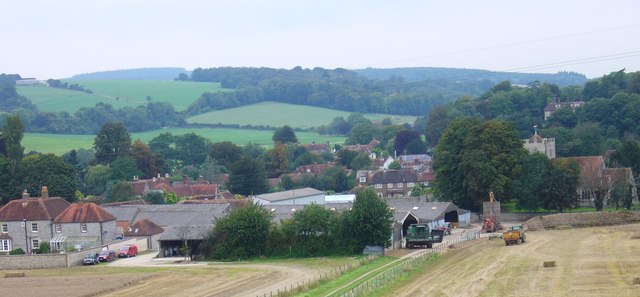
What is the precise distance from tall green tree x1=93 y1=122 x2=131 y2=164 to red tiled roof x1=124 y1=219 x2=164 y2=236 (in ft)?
184

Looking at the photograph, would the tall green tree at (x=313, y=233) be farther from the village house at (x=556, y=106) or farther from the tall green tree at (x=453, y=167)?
the village house at (x=556, y=106)

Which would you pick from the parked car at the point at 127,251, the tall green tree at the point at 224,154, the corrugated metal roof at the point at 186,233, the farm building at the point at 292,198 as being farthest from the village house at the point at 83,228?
the tall green tree at the point at 224,154

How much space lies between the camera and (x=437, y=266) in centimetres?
5269

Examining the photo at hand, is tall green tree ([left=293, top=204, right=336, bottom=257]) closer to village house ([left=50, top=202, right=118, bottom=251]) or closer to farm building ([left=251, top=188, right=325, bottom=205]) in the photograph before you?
village house ([left=50, top=202, right=118, bottom=251])

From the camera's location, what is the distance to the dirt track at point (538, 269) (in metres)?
40.8

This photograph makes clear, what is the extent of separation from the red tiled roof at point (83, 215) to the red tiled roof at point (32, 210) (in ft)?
4.34

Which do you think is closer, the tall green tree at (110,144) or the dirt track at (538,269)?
the dirt track at (538,269)

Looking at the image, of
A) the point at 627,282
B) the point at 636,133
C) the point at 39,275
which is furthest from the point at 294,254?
the point at 636,133

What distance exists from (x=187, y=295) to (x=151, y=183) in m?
73.6

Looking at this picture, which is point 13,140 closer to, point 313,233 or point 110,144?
point 110,144

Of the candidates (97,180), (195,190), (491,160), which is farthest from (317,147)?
(491,160)

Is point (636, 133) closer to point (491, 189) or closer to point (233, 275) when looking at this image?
point (491, 189)

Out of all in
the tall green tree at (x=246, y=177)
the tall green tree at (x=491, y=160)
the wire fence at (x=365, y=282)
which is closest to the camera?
the wire fence at (x=365, y=282)

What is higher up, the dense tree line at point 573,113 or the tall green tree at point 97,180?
the dense tree line at point 573,113
